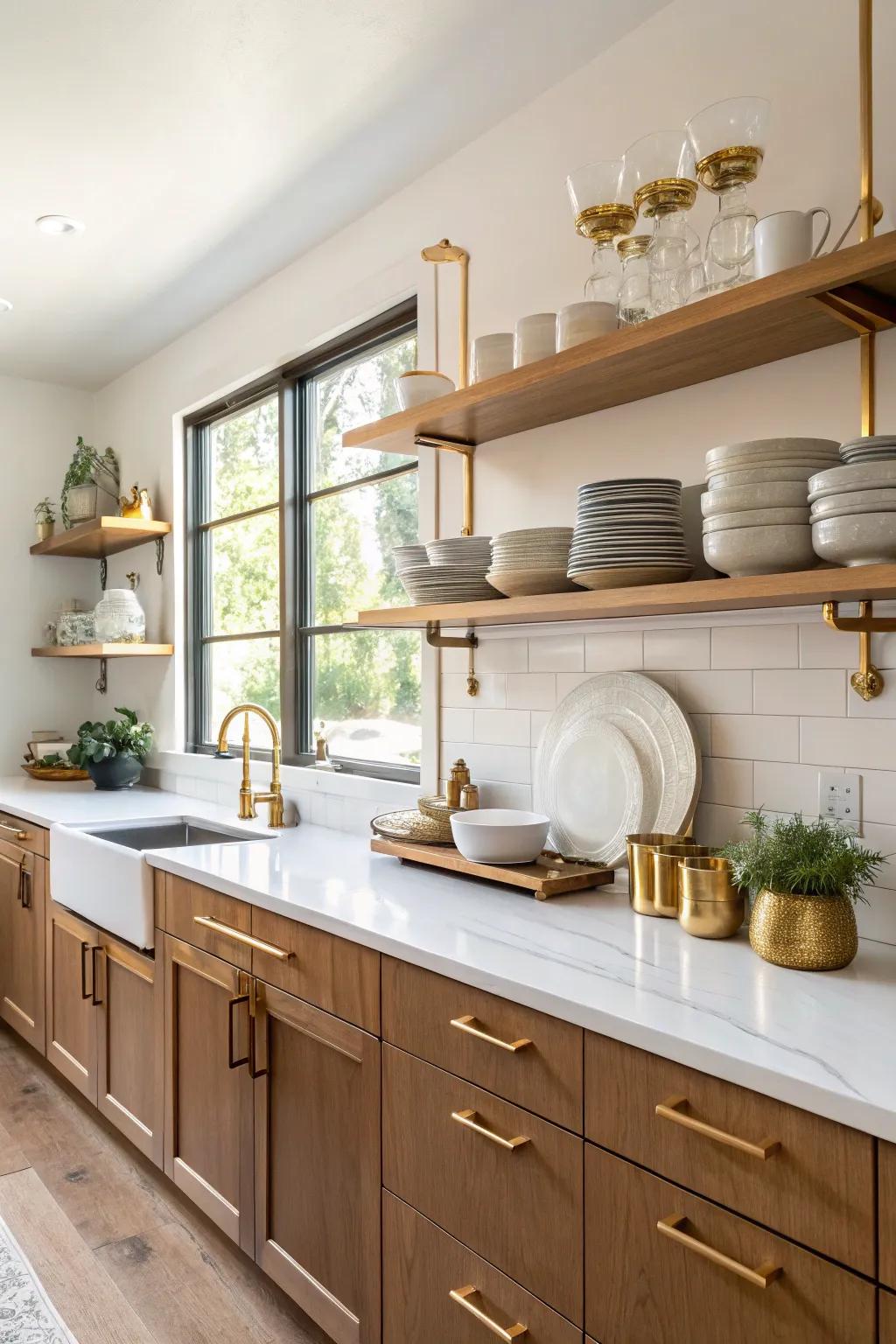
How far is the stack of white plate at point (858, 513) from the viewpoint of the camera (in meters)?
Answer: 1.32

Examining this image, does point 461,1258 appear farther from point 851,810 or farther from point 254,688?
point 254,688

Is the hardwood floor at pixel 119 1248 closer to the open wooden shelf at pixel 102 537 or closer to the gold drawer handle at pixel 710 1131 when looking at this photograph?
the gold drawer handle at pixel 710 1131

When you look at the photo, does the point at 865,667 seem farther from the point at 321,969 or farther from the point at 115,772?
the point at 115,772

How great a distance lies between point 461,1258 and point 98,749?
2841 millimetres

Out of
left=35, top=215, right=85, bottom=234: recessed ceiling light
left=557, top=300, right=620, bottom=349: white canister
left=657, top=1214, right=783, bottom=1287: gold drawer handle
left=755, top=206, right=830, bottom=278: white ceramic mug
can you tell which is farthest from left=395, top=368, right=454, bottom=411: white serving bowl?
left=657, top=1214, right=783, bottom=1287: gold drawer handle

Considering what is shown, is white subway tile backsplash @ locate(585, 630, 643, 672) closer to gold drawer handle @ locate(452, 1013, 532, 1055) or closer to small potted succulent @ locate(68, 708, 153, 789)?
gold drawer handle @ locate(452, 1013, 532, 1055)

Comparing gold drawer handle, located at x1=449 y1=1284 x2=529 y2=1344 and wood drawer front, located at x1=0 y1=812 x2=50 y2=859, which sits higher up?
wood drawer front, located at x1=0 y1=812 x2=50 y2=859

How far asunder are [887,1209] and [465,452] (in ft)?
6.10


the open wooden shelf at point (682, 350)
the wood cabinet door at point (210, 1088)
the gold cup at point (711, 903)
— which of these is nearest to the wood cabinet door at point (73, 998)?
the wood cabinet door at point (210, 1088)

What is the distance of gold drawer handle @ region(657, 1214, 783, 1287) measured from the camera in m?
1.05

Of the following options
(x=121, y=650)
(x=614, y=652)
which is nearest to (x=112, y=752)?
(x=121, y=650)

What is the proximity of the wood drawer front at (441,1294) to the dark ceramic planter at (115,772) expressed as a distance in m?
2.64

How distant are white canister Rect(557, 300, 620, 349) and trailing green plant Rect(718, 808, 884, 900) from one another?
98 centimetres

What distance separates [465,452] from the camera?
241cm
